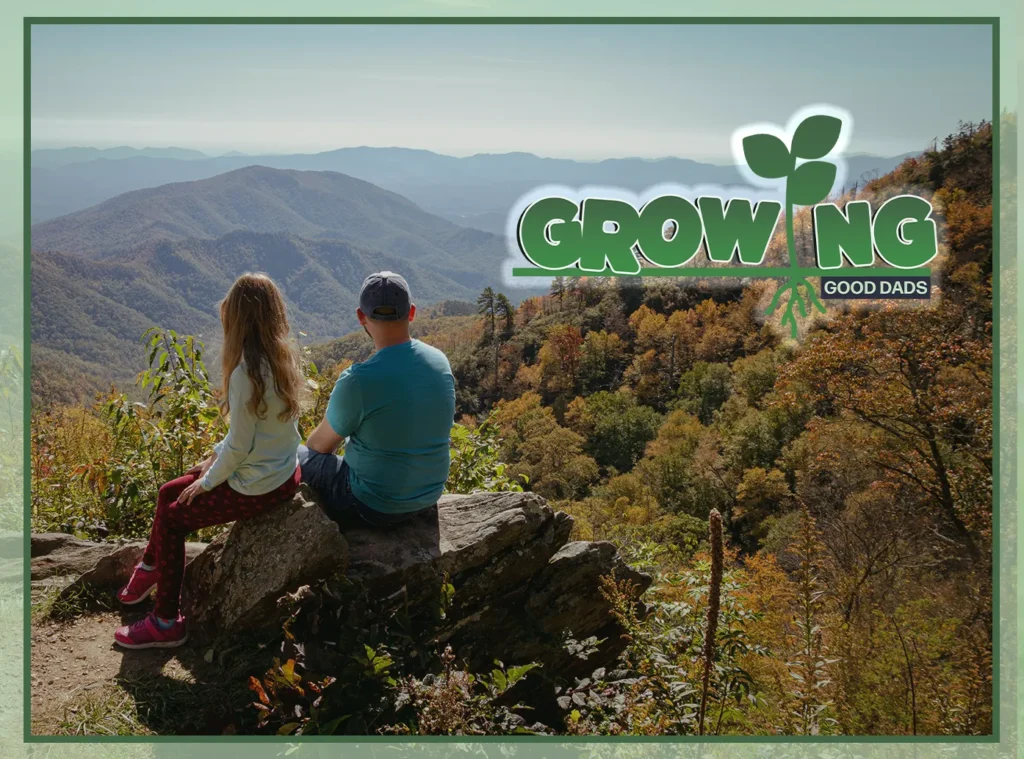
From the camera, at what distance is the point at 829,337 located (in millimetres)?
9547

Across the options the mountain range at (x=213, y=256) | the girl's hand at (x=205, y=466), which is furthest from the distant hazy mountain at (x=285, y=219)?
the girl's hand at (x=205, y=466)

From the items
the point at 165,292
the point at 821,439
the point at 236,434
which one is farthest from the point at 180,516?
the point at 821,439

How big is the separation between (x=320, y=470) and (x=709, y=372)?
28.6 m

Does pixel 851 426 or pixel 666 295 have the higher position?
pixel 666 295

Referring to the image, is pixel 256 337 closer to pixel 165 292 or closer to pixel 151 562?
pixel 151 562

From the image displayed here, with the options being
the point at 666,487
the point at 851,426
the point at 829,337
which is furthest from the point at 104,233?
the point at 666,487

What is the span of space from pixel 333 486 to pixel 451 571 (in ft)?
2.04

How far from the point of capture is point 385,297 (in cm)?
323

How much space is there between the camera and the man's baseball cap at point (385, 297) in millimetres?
3223

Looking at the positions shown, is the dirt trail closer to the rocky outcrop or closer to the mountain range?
the rocky outcrop

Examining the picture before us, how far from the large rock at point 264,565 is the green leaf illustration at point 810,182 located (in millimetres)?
2974

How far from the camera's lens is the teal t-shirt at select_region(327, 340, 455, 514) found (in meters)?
3.25

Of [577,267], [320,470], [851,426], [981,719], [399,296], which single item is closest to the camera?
[399,296]

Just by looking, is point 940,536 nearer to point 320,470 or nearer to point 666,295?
point 320,470
